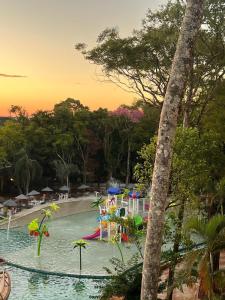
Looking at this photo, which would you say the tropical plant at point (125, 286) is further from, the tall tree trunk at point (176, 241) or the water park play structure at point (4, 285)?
the water park play structure at point (4, 285)

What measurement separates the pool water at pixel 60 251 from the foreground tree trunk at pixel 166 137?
28.7ft

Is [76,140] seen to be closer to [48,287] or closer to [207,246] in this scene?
[48,287]

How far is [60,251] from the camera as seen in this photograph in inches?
846

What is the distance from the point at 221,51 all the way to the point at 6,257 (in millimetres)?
12349

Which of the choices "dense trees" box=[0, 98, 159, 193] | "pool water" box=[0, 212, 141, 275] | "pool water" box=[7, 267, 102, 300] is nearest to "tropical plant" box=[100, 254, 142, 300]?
"pool water" box=[7, 267, 102, 300]

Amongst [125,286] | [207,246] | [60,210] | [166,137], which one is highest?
[166,137]

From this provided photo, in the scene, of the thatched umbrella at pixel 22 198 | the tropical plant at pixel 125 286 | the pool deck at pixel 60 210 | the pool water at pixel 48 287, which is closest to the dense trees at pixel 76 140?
the pool deck at pixel 60 210

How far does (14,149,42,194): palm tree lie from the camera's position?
121 ft

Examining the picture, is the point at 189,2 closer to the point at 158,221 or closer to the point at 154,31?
the point at 158,221

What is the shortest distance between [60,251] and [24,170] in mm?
16455

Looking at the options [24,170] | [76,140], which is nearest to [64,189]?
[24,170]

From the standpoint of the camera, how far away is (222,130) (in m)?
16.3

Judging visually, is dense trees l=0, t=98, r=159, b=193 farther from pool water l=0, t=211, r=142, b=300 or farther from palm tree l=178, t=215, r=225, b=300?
palm tree l=178, t=215, r=225, b=300

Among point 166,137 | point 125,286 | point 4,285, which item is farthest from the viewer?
point 4,285
